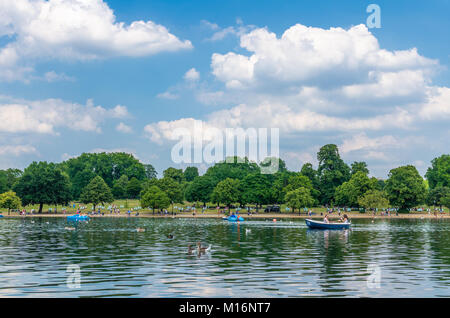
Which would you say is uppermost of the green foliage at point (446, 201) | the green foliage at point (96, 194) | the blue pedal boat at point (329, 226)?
the green foliage at point (96, 194)

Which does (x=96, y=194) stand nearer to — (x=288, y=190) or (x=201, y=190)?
(x=201, y=190)

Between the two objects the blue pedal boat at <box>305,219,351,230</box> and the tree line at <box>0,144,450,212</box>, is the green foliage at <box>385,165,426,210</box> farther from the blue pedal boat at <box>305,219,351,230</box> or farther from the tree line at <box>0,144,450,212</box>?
the blue pedal boat at <box>305,219,351,230</box>

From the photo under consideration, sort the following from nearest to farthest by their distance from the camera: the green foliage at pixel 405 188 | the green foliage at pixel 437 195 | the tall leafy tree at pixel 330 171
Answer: the green foliage at pixel 405 188, the green foliage at pixel 437 195, the tall leafy tree at pixel 330 171

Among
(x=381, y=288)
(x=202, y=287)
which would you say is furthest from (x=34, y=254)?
(x=381, y=288)

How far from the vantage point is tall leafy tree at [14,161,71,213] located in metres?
169

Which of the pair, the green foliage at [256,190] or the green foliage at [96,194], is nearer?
the green foliage at [256,190]

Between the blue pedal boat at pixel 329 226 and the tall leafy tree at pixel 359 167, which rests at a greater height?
the tall leafy tree at pixel 359 167

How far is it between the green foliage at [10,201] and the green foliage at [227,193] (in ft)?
229

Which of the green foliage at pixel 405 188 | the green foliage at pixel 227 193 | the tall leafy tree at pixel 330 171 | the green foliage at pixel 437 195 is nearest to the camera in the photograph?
the green foliage at pixel 405 188

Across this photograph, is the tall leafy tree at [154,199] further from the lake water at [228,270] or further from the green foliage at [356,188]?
the lake water at [228,270]

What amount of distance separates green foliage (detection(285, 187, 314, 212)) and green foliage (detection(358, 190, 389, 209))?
17.5 meters

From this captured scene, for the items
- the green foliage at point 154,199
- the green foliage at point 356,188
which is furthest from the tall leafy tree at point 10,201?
the green foliage at point 356,188

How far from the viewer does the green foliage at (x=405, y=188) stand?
158 meters
